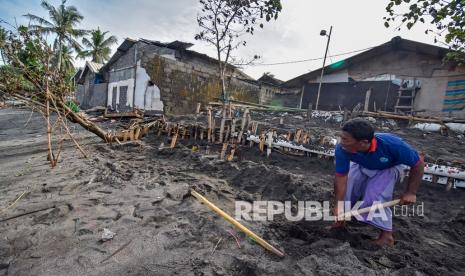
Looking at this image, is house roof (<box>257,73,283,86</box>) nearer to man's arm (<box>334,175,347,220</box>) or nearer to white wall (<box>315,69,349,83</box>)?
white wall (<box>315,69,349,83</box>)

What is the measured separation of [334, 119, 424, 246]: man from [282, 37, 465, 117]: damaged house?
9915mm

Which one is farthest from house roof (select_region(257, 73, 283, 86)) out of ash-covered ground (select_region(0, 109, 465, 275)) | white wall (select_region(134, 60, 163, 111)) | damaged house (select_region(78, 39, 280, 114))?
ash-covered ground (select_region(0, 109, 465, 275))

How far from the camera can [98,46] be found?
26.6 m

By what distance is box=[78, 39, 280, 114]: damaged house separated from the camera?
39.4 feet

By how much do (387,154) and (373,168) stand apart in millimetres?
232

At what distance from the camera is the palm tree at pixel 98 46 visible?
25984 millimetres

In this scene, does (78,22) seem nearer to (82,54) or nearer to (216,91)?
(82,54)

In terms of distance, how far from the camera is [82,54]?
26.5 metres

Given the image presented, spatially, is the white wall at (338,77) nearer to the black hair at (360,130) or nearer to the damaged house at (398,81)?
the damaged house at (398,81)

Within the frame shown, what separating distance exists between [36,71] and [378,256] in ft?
17.2

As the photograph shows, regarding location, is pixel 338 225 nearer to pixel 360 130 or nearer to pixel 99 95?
pixel 360 130

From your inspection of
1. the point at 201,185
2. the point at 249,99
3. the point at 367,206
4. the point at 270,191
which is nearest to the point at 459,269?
the point at 367,206

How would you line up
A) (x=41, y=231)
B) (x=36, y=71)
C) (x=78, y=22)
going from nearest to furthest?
(x=41, y=231) < (x=36, y=71) < (x=78, y=22)

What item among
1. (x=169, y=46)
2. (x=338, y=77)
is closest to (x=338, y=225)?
(x=338, y=77)
